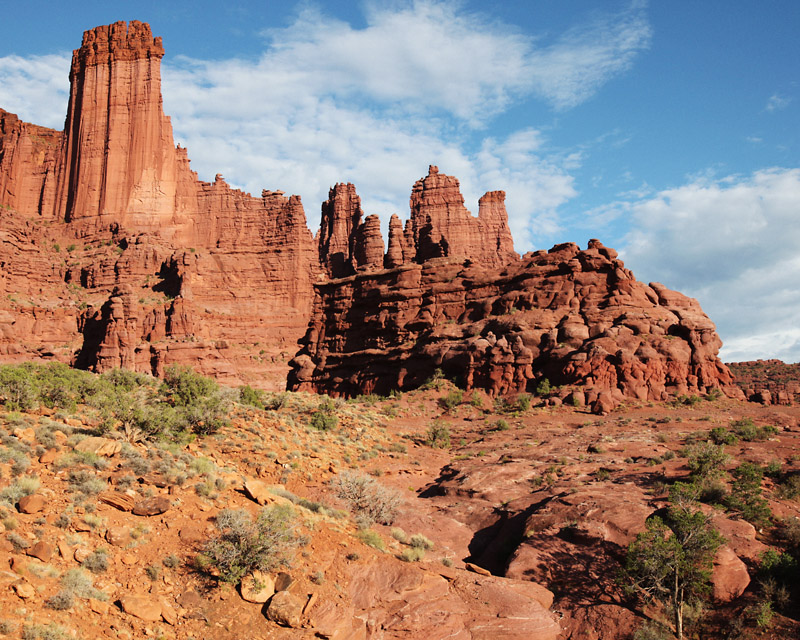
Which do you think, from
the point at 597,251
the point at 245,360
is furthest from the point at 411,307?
the point at 245,360

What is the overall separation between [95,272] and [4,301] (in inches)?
612

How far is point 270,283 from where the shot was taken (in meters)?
101

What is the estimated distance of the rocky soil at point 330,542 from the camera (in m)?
10.7

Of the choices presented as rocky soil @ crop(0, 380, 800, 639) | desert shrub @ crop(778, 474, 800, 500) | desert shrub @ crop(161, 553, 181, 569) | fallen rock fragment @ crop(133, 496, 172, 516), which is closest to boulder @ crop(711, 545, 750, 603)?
rocky soil @ crop(0, 380, 800, 639)

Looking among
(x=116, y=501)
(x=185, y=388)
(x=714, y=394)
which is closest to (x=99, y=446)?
(x=116, y=501)

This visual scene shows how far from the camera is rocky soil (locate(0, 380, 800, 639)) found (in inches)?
420

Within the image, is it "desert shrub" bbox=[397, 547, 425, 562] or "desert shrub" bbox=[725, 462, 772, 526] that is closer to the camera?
"desert shrub" bbox=[397, 547, 425, 562]

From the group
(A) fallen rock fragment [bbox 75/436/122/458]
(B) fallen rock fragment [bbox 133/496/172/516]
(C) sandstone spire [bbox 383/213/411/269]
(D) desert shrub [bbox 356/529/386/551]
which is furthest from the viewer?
(C) sandstone spire [bbox 383/213/411/269]

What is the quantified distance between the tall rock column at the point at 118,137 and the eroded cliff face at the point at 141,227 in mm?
192

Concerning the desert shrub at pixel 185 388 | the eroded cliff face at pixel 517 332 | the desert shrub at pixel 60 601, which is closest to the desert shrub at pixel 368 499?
the desert shrub at pixel 185 388

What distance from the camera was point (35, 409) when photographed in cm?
1762

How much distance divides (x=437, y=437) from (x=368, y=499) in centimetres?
1628

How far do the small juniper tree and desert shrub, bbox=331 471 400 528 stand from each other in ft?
22.1

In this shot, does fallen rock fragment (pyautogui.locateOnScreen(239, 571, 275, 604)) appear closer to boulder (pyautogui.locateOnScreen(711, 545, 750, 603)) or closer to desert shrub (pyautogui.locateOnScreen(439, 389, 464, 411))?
boulder (pyautogui.locateOnScreen(711, 545, 750, 603))
